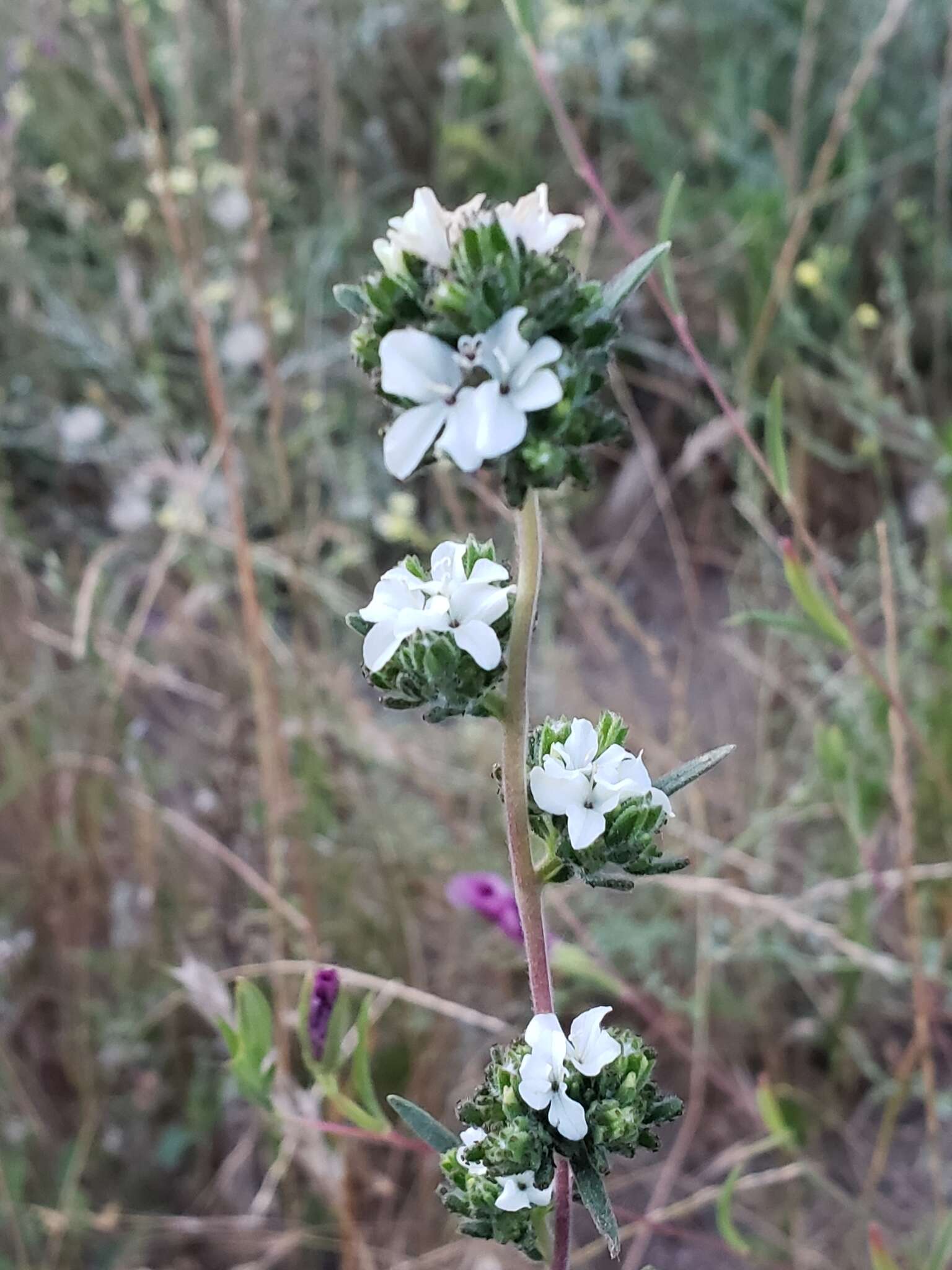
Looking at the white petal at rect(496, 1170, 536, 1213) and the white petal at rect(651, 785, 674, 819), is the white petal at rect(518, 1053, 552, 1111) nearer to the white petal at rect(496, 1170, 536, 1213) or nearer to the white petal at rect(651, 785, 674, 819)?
the white petal at rect(496, 1170, 536, 1213)

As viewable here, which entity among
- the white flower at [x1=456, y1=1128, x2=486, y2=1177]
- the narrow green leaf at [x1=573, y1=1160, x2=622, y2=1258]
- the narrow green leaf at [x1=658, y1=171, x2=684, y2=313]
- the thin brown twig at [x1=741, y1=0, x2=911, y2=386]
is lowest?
the narrow green leaf at [x1=573, y1=1160, x2=622, y2=1258]

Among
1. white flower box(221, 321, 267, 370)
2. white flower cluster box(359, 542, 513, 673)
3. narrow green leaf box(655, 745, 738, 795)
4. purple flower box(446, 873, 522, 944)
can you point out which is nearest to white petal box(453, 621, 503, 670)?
white flower cluster box(359, 542, 513, 673)

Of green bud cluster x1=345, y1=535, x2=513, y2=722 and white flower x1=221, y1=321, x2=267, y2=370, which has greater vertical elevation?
white flower x1=221, y1=321, x2=267, y2=370

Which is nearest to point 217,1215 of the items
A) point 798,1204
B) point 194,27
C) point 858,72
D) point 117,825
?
point 117,825

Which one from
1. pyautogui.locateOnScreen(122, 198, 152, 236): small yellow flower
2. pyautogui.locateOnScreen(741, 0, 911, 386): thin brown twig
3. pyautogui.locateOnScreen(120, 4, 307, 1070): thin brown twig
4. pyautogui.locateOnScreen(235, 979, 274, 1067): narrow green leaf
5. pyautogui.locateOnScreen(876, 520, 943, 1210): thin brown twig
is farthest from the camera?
pyautogui.locateOnScreen(122, 198, 152, 236): small yellow flower

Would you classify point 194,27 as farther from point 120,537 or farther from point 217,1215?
point 217,1215

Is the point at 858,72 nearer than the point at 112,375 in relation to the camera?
Yes
